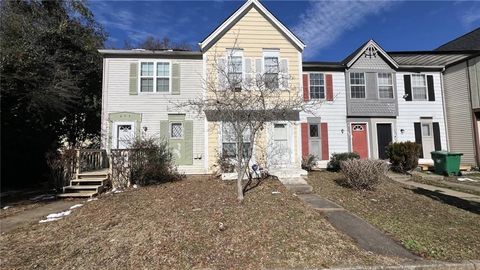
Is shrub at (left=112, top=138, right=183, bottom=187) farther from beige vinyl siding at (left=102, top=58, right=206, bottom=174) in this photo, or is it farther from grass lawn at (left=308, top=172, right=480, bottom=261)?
grass lawn at (left=308, top=172, right=480, bottom=261)

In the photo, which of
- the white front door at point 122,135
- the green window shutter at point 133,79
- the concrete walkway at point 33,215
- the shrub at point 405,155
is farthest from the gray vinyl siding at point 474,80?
the concrete walkway at point 33,215

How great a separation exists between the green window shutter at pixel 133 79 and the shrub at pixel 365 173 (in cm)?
983

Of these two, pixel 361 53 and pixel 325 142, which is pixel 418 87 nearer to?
pixel 361 53

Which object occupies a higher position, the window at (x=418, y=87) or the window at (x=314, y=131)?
the window at (x=418, y=87)

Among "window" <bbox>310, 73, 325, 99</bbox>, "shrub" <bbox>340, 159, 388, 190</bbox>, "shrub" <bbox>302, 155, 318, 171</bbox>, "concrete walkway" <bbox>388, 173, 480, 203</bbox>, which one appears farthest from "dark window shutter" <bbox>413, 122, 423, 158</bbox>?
"shrub" <bbox>340, 159, 388, 190</bbox>

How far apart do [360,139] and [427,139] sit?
4.04 meters

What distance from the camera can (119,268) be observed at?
4.79 meters

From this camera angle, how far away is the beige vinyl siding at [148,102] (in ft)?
46.9

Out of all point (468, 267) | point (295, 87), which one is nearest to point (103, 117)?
point (295, 87)

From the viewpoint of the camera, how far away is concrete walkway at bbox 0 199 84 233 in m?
7.50

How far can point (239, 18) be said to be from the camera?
1461 centimetres

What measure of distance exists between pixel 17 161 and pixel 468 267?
652 inches

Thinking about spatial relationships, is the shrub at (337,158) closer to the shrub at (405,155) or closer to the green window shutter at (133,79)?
the shrub at (405,155)

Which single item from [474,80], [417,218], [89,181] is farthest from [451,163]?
[89,181]
